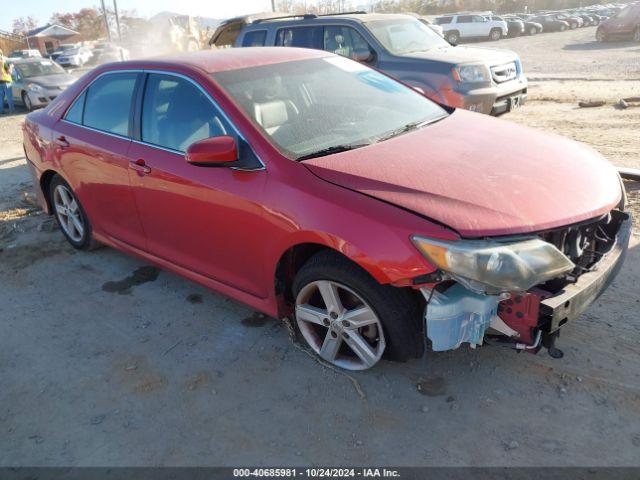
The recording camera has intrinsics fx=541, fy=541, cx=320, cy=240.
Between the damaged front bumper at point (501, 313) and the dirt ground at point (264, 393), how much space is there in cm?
40

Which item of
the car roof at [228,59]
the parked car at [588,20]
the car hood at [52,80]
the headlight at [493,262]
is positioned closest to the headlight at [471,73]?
the car roof at [228,59]

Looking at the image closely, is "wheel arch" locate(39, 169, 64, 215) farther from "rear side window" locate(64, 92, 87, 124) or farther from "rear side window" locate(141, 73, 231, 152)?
"rear side window" locate(141, 73, 231, 152)

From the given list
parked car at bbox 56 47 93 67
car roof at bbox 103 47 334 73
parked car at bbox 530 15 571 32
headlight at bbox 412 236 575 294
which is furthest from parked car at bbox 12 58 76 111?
parked car at bbox 530 15 571 32

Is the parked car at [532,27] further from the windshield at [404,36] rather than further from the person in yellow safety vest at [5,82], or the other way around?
the person in yellow safety vest at [5,82]

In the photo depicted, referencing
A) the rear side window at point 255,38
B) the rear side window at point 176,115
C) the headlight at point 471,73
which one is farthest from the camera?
the rear side window at point 255,38

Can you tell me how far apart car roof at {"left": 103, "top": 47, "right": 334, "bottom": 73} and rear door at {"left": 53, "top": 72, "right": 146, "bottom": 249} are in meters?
0.20

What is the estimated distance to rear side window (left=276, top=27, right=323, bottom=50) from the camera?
8398 mm

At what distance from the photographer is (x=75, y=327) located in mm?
3732

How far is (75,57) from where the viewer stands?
131 feet

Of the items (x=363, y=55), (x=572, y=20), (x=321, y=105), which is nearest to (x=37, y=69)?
(x=363, y=55)

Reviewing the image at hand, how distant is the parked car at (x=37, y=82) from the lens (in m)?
14.5

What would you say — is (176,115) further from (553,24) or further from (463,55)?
(553,24)

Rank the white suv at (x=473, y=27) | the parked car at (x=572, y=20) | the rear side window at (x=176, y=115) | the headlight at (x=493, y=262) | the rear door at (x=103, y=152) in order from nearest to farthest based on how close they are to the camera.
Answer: the headlight at (x=493, y=262), the rear side window at (x=176, y=115), the rear door at (x=103, y=152), the white suv at (x=473, y=27), the parked car at (x=572, y=20)

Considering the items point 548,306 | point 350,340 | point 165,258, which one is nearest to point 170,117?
point 165,258
